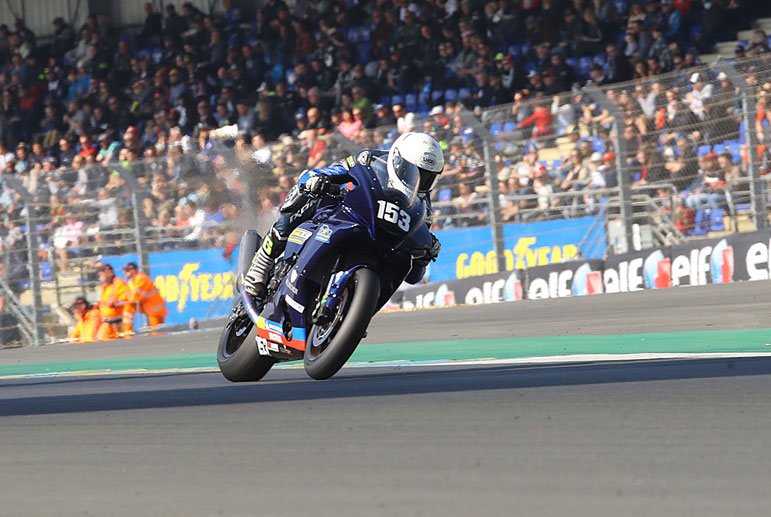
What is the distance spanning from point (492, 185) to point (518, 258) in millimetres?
823

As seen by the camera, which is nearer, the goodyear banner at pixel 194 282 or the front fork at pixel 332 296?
the front fork at pixel 332 296

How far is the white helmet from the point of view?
7301 millimetres

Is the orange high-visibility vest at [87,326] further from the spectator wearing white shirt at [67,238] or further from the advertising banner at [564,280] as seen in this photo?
the advertising banner at [564,280]

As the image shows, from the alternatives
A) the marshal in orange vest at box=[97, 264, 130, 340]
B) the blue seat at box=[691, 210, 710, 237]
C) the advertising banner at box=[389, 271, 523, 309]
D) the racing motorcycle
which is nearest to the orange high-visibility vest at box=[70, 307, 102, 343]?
the marshal in orange vest at box=[97, 264, 130, 340]

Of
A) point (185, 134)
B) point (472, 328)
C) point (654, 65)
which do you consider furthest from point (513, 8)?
point (472, 328)

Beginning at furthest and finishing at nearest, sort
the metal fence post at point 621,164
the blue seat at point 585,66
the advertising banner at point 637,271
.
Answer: the blue seat at point 585,66, the advertising banner at point 637,271, the metal fence post at point 621,164

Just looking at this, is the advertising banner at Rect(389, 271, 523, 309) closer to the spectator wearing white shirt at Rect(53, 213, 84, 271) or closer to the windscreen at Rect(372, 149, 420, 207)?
the spectator wearing white shirt at Rect(53, 213, 84, 271)

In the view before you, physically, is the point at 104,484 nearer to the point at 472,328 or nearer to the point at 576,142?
the point at 472,328

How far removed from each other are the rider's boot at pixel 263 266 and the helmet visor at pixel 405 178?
0.76 m

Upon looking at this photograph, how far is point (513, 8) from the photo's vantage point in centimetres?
1984

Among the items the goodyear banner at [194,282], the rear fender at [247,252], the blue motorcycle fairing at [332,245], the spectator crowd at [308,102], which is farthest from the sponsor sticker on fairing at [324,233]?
the goodyear banner at [194,282]

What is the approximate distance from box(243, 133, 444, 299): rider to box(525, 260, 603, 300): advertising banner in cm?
692

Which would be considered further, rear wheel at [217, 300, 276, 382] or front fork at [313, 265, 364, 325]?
rear wheel at [217, 300, 276, 382]

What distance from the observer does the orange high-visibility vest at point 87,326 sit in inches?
631
